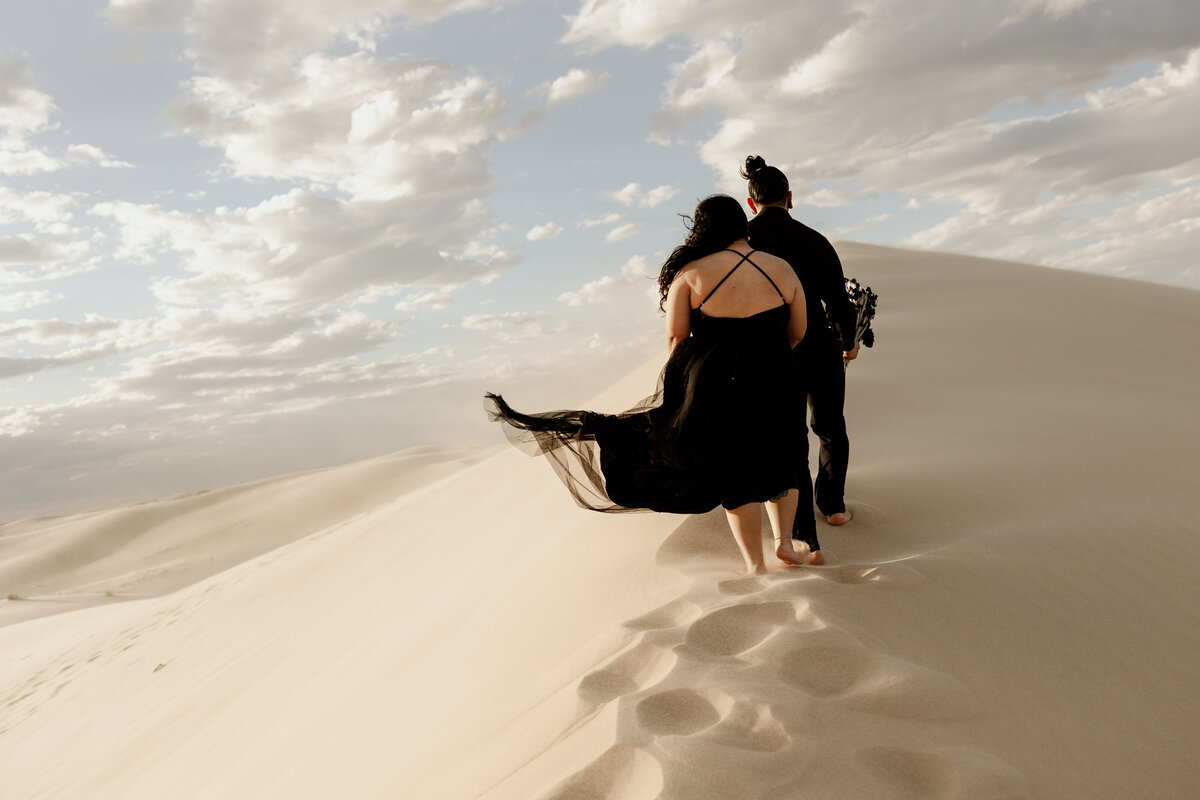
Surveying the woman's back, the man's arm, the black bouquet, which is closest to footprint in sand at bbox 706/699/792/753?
the woman's back

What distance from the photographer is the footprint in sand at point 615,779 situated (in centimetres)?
202

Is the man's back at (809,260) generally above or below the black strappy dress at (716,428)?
above

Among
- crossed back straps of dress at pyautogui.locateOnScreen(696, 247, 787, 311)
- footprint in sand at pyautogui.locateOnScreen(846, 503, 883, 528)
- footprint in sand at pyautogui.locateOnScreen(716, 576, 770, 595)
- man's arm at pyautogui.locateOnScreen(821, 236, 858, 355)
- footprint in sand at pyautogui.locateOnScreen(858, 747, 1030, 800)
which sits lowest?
footprint in sand at pyautogui.locateOnScreen(858, 747, 1030, 800)

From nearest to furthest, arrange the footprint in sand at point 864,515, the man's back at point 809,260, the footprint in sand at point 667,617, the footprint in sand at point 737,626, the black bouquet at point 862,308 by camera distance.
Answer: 1. the footprint in sand at point 737,626
2. the footprint in sand at point 667,617
3. the man's back at point 809,260
4. the footprint in sand at point 864,515
5. the black bouquet at point 862,308

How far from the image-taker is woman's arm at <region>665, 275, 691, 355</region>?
11.6 feet

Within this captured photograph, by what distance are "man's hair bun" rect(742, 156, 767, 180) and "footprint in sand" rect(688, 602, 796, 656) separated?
2.15m

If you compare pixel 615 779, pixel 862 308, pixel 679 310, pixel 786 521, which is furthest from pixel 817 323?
pixel 615 779

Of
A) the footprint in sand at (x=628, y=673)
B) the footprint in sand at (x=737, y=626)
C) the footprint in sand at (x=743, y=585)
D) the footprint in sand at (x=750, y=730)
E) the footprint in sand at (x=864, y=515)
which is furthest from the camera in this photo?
the footprint in sand at (x=864, y=515)

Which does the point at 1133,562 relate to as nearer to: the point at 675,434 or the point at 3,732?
the point at 675,434

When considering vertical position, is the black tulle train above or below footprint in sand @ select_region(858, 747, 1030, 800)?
above

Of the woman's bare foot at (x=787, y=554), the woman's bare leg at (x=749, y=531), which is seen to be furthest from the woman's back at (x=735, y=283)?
the woman's bare foot at (x=787, y=554)

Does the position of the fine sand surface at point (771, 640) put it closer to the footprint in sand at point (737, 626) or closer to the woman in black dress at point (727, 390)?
the footprint in sand at point (737, 626)

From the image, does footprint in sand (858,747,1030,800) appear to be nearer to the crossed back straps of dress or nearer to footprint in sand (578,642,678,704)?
footprint in sand (578,642,678,704)

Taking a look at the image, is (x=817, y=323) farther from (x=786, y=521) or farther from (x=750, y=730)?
(x=750, y=730)
